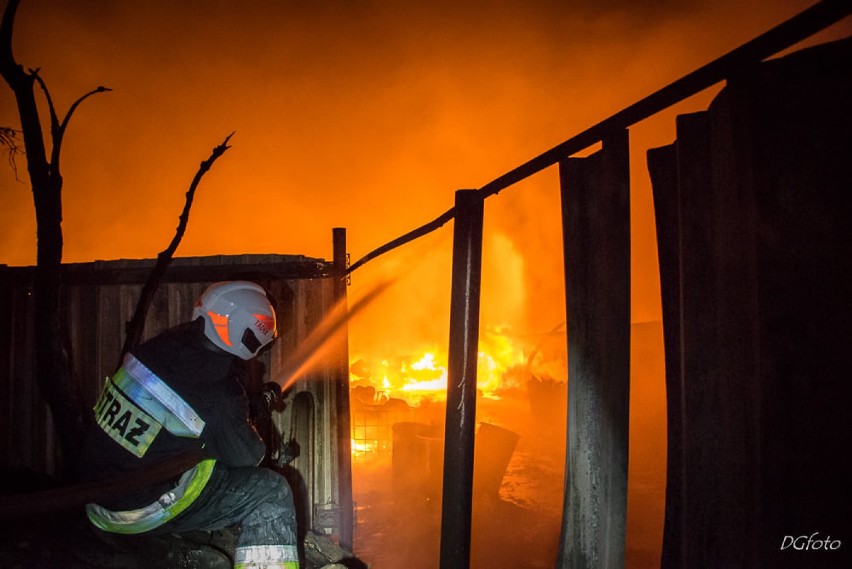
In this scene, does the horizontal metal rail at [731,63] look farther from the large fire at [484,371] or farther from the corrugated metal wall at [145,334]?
the large fire at [484,371]

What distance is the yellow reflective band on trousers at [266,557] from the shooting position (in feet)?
10.5

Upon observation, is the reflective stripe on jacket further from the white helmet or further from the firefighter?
the white helmet

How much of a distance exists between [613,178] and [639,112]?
0.92 ft

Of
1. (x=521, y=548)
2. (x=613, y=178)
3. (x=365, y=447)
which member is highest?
(x=613, y=178)

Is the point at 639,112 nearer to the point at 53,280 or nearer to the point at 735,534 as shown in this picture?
the point at 735,534

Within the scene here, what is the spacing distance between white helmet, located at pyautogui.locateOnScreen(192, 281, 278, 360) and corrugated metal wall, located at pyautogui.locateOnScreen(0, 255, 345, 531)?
280cm

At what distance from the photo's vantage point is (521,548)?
23.6 feet

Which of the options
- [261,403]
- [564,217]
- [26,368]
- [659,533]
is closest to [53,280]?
[26,368]

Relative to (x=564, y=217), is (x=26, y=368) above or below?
below

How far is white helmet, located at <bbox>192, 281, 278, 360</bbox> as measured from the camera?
11.1ft

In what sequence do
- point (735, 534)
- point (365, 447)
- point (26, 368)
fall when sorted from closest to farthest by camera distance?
1. point (735, 534)
2. point (26, 368)
3. point (365, 447)

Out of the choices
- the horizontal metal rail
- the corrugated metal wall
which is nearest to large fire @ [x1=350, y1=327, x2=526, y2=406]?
the corrugated metal wall

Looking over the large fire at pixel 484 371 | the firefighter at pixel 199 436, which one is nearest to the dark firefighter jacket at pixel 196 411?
the firefighter at pixel 199 436

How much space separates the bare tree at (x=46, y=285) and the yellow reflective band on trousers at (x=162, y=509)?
3.53 metres
